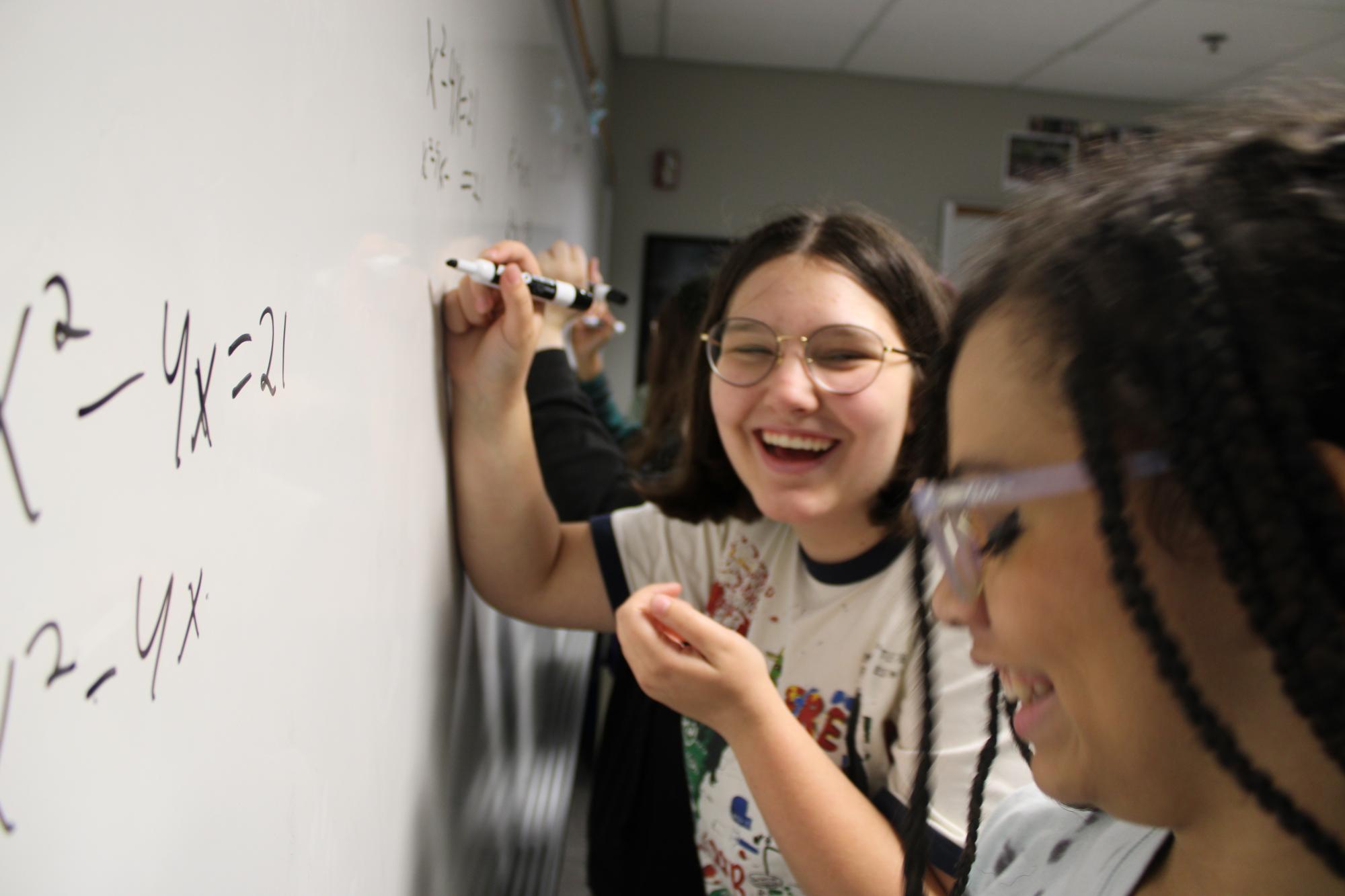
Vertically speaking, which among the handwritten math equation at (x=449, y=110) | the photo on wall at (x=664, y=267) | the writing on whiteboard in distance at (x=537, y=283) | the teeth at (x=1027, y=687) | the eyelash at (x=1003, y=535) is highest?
the photo on wall at (x=664, y=267)

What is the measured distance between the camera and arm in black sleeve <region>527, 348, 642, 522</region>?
1042 millimetres

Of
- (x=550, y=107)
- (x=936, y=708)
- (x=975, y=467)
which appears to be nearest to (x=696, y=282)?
(x=550, y=107)

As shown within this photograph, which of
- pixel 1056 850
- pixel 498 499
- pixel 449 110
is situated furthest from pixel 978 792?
pixel 449 110

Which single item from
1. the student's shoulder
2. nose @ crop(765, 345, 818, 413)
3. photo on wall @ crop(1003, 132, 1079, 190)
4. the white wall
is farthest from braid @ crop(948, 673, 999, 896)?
photo on wall @ crop(1003, 132, 1079, 190)

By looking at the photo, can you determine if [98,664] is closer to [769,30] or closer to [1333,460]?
[1333,460]

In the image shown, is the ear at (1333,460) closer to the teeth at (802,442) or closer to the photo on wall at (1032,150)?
the teeth at (802,442)

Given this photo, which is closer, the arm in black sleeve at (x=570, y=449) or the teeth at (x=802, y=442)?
the teeth at (x=802, y=442)

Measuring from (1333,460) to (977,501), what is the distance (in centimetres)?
14

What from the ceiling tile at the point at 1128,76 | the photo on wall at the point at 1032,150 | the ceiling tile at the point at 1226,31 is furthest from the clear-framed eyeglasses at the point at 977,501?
the photo on wall at the point at 1032,150

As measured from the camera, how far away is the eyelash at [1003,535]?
37 cm

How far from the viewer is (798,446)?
0.85 metres

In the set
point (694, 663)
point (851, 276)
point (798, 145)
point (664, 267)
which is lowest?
point (694, 663)

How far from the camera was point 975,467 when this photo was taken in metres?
0.40

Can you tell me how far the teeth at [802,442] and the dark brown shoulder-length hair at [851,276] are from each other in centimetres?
7
